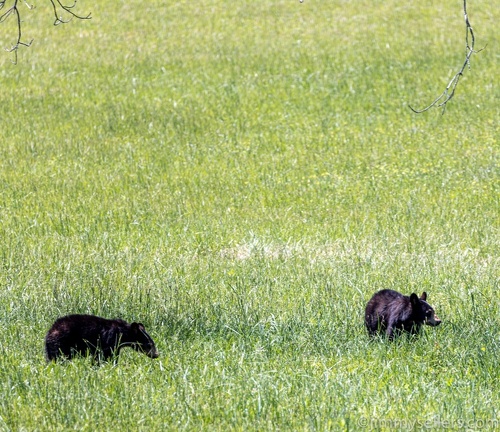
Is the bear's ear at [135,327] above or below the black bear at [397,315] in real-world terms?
above

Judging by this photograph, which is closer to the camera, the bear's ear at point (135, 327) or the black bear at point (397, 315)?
the bear's ear at point (135, 327)

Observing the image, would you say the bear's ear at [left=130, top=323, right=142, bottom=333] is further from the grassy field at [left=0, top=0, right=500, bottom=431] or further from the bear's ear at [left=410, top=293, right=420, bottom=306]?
the bear's ear at [left=410, top=293, right=420, bottom=306]

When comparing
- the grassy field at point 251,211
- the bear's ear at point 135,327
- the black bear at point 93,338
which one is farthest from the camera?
the bear's ear at point 135,327

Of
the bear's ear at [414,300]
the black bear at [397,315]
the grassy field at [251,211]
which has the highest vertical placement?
the bear's ear at [414,300]

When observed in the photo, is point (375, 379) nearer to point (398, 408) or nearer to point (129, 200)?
point (398, 408)

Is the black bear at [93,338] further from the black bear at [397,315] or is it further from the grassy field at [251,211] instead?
the black bear at [397,315]

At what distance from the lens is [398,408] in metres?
5.80

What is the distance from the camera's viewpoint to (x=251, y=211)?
13008 millimetres

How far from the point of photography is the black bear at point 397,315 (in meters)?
7.30

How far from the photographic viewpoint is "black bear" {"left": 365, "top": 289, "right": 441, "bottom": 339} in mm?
7297

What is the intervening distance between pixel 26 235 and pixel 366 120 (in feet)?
28.1

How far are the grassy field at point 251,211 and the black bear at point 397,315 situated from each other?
16 cm

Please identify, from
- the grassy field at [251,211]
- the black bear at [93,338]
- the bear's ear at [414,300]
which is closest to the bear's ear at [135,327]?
the black bear at [93,338]

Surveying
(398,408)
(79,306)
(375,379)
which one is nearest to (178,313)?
(79,306)
